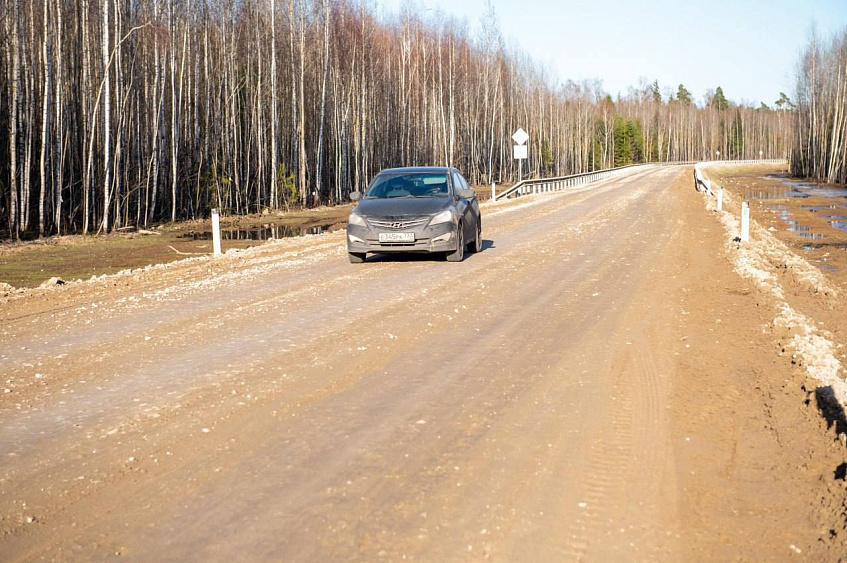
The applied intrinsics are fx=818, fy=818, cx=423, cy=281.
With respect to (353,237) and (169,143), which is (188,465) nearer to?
(353,237)

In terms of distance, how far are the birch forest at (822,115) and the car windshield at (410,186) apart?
60.2 meters

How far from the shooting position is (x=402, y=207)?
1498cm

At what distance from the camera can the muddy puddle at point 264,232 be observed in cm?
2572

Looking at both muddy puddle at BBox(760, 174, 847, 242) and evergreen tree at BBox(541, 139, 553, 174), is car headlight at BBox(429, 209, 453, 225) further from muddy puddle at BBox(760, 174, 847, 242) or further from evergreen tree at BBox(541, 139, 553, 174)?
evergreen tree at BBox(541, 139, 553, 174)

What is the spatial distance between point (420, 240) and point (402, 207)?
842 mm

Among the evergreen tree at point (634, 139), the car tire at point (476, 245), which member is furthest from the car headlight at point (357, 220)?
the evergreen tree at point (634, 139)

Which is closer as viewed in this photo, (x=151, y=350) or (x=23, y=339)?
(x=151, y=350)

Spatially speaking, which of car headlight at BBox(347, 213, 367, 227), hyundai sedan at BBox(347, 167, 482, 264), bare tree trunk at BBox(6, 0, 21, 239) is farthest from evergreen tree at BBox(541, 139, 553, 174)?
car headlight at BBox(347, 213, 367, 227)

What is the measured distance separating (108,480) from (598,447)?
9.41 ft

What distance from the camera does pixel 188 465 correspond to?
4.73 meters

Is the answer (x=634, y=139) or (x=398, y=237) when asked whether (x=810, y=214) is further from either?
(x=634, y=139)

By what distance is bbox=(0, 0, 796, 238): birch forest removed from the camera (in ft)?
84.3

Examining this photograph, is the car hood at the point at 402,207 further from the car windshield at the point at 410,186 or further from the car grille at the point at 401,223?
the car windshield at the point at 410,186

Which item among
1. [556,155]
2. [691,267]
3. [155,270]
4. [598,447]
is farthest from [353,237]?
[556,155]
